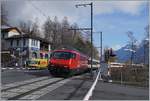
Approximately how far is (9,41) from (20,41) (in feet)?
13.4

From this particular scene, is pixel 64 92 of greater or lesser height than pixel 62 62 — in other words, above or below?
below

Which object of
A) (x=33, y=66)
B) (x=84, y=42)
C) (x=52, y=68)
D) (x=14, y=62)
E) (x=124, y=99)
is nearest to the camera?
(x=124, y=99)

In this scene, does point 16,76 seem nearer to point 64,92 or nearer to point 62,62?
point 62,62

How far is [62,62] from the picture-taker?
39.9m

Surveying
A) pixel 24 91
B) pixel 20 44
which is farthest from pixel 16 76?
pixel 20 44

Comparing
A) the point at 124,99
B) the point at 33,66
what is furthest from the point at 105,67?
the point at 33,66

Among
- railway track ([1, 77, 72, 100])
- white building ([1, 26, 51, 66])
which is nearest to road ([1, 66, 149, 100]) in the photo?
railway track ([1, 77, 72, 100])

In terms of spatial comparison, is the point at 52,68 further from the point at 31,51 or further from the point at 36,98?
the point at 31,51

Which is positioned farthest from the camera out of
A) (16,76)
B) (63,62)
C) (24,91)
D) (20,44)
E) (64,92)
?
(20,44)

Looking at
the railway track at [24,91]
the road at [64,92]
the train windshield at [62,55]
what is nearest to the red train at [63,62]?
the train windshield at [62,55]

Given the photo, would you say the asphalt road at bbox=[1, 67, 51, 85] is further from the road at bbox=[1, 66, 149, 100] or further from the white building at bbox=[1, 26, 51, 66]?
the white building at bbox=[1, 26, 51, 66]

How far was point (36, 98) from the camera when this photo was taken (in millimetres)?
17000

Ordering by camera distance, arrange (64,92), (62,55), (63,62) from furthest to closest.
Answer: (62,55) < (63,62) < (64,92)

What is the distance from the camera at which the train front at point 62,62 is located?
3966 cm
